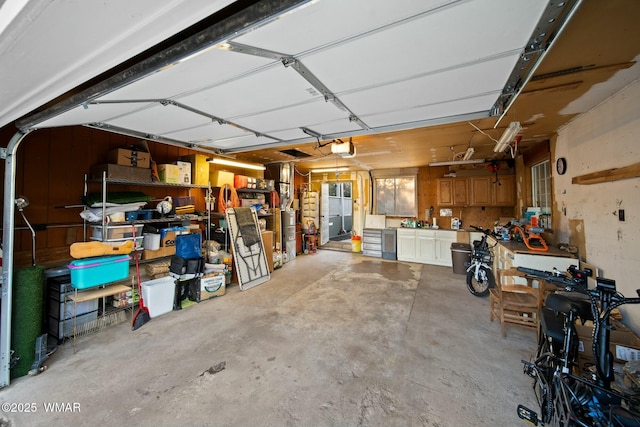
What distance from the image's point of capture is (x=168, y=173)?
373 centimetres

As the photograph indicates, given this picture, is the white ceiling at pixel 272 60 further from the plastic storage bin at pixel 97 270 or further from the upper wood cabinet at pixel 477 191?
the upper wood cabinet at pixel 477 191

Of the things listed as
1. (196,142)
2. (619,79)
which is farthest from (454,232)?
(196,142)

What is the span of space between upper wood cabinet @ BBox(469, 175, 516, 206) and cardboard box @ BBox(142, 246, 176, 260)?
20.6ft

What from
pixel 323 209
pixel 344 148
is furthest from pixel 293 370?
pixel 323 209

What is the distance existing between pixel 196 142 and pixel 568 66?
13.0 ft

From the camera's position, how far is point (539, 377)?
1.64 meters

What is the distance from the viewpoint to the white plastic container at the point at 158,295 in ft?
10.2

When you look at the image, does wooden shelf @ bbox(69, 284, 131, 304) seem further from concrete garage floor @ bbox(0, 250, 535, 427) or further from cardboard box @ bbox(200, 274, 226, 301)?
cardboard box @ bbox(200, 274, 226, 301)

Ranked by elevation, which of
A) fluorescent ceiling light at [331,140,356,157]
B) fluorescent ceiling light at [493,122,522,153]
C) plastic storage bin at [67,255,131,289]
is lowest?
plastic storage bin at [67,255,131,289]

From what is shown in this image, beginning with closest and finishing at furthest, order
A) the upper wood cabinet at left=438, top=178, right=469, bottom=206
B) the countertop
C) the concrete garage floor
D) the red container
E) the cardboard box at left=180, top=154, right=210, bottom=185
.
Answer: the concrete garage floor
the countertop
the cardboard box at left=180, top=154, right=210, bottom=185
the red container
the upper wood cabinet at left=438, top=178, right=469, bottom=206

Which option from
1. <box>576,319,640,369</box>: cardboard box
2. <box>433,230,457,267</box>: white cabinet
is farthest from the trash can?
<box>576,319,640,369</box>: cardboard box

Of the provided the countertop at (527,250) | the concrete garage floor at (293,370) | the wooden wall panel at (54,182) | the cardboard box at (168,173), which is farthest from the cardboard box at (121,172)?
the countertop at (527,250)

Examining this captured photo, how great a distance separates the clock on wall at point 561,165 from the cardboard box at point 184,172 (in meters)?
5.49

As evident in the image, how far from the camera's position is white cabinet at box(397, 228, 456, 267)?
585 cm
